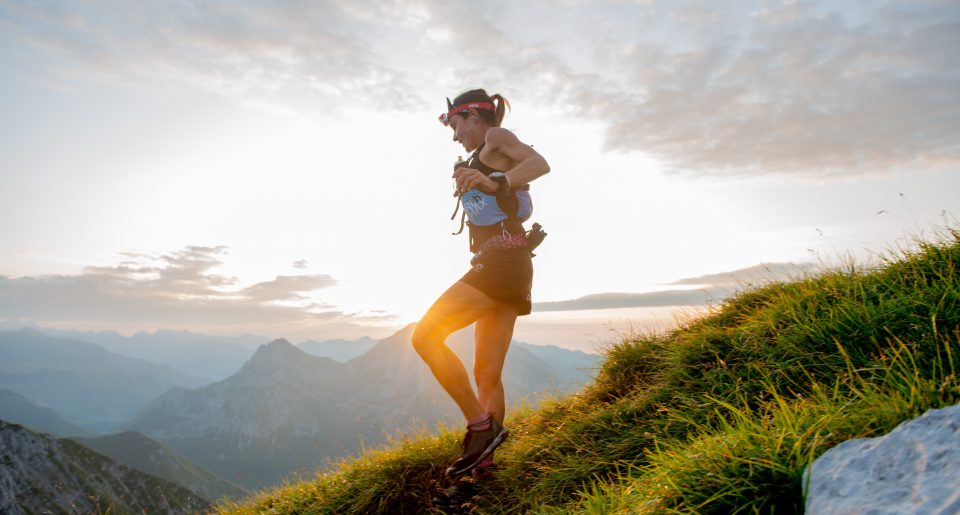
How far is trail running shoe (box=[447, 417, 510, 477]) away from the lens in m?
4.60

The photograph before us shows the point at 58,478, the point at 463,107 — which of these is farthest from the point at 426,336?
the point at 58,478

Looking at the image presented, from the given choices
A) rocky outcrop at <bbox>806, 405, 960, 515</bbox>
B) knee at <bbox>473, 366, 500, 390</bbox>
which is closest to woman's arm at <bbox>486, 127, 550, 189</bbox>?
knee at <bbox>473, 366, 500, 390</bbox>

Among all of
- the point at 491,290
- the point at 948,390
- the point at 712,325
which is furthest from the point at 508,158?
the point at 948,390

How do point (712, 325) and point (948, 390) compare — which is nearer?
point (948, 390)

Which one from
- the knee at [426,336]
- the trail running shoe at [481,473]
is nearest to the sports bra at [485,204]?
the knee at [426,336]

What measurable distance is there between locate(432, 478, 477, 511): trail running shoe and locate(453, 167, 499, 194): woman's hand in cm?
280

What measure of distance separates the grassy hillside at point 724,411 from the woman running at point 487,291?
506mm

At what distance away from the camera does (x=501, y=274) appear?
4.89m

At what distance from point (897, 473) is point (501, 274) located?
A: 11.6ft

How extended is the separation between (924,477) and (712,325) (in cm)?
463

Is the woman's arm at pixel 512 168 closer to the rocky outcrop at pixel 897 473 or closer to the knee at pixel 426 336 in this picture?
the knee at pixel 426 336

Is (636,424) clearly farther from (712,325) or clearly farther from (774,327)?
(712,325)

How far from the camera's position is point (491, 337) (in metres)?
5.04

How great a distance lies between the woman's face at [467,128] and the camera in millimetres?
5402
